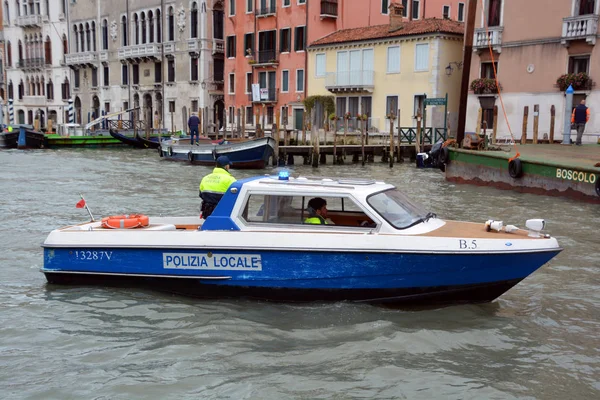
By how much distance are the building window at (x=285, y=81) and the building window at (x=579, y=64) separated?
56.8ft

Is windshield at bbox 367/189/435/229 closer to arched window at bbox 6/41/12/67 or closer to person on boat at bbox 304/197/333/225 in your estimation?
person on boat at bbox 304/197/333/225

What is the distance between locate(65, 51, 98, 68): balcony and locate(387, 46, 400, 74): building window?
95.1 ft

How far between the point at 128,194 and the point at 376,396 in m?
13.6

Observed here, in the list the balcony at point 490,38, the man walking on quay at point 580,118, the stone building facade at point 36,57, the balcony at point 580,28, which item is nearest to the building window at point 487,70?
the balcony at point 490,38

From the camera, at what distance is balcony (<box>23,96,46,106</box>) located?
61.2 meters

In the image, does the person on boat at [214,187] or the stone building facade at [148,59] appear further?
the stone building facade at [148,59]

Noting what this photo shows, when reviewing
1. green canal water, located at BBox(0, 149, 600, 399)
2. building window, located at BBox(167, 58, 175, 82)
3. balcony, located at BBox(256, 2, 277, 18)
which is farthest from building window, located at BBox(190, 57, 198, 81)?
green canal water, located at BBox(0, 149, 600, 399)

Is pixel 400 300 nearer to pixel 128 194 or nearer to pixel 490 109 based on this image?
pixel 128 194

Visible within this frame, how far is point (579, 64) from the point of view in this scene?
27328 millimetres

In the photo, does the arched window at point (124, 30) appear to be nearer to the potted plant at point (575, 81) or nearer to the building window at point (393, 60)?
the building window at point (393, 60)

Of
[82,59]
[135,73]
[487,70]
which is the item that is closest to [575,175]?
[487,70]

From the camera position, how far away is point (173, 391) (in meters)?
5.41

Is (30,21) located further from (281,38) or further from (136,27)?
(281,38)

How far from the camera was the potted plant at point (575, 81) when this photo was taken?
1046 inches
